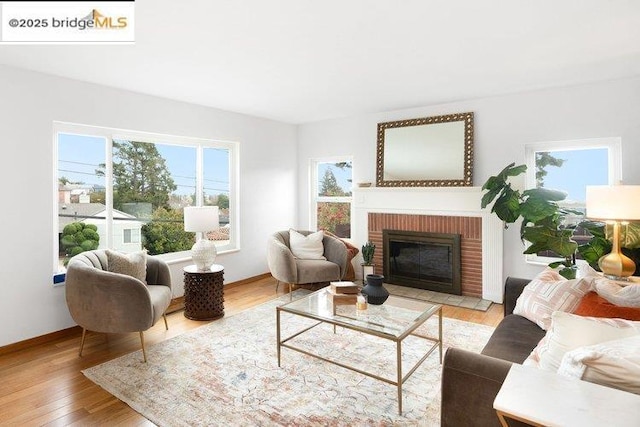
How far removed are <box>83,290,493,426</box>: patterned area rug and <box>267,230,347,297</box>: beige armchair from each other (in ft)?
3.18

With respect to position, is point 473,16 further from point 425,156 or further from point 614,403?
point 425,156

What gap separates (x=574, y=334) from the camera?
1471 millimetres

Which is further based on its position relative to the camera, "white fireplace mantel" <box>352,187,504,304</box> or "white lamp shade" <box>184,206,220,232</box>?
"white fireplace mantel" <box>352,187,504,304</box>

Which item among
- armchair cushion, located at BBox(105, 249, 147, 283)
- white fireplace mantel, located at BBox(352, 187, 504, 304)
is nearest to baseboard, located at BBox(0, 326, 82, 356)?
armchair cushion, located at BBox(105, 249, 147, 283)

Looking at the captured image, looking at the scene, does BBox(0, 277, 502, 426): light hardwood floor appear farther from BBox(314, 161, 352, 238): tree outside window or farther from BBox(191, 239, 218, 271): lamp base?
BBox(314, 161, 352, 238): tree outside window

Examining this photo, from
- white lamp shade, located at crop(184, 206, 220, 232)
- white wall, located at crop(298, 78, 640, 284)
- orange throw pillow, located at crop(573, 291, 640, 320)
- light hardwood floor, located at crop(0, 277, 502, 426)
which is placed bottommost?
light hardwood floor, located at crop(0, 277, 502, 426)

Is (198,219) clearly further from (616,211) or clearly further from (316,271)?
(616,211)

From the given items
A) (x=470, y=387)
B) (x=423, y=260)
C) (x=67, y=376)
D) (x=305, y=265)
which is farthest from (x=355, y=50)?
(x=67, y=376)

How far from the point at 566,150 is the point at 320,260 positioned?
3156mm

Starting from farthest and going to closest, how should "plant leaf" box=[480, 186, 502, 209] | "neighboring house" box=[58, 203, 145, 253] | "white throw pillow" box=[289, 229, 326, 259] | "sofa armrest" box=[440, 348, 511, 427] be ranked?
"white throw pillow" box=[289, 229, 326, 259]
"plant leaf" box=[480, 186, 502, 209]
"neighboring house" box=[58, 203, 145, 253]
"sofa armrest" box=[440, 348, 511, 427]

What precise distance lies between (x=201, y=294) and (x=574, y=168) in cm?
430

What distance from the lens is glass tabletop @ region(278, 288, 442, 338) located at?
93.6 inches

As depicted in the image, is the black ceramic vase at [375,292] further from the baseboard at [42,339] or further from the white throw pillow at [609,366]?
the baseboard at [42,339]

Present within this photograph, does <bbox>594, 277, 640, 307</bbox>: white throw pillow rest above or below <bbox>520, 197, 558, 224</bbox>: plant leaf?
below
